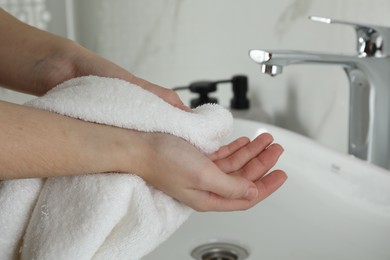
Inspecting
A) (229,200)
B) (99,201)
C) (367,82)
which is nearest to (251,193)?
(229,200)

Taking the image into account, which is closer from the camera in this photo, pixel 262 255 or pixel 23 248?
pixel 23 248

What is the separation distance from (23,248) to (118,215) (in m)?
0.09

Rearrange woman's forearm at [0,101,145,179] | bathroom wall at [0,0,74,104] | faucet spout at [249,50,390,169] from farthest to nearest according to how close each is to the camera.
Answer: bathroom wall at [0,0,74,104], faucet spout at [249,50,390,169], woman's forearm at [0,101,145,179]

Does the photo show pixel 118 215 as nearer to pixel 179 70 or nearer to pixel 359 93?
pixel 359 93

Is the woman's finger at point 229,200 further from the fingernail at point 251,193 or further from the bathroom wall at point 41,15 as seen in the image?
the bathroom wall at point 41,15

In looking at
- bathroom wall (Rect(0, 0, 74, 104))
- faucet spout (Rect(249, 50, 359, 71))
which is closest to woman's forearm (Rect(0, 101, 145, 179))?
faucet spout (Rect(249, 50, 359, 71))

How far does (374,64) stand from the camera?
0.67 m

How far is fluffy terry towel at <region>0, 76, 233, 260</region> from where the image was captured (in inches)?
17.9

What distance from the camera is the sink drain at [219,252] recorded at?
26.0 inches

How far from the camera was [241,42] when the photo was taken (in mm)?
1024

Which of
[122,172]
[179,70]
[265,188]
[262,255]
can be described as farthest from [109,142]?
[179,70]

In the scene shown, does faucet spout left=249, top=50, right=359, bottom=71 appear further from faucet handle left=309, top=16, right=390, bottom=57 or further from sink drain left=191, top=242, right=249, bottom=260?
sink drain left=191, top=242, right=249, bottom=260

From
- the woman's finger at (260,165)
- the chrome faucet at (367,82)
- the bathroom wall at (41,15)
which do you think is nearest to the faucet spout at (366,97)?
the chrome faucet at (367,82)

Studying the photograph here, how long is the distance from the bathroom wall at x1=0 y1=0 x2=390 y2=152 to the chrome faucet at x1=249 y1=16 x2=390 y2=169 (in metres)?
0.08
